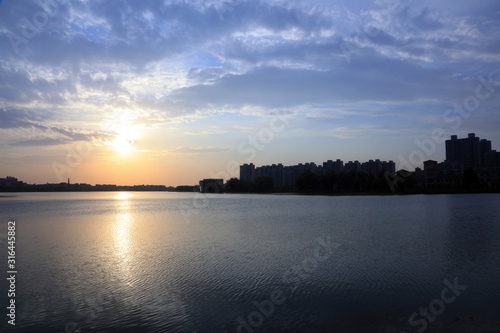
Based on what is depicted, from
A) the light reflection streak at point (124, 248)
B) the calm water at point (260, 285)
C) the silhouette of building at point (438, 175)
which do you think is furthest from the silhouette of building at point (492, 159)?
the light reflection streak at point (124, 248)

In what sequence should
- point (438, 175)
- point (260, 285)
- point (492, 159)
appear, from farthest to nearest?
point (492, 159), point (438, 175), point (260, 285)

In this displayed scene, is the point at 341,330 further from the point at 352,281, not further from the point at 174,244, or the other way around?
the point at 174,244

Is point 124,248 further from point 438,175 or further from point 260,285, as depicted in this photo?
point 438,175

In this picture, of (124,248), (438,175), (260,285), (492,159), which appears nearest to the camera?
(260,285)

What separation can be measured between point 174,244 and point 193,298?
32.2 ft

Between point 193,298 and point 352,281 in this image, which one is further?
point 352,281

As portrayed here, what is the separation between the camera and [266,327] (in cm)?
791

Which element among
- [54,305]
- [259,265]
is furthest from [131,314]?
[259,265]

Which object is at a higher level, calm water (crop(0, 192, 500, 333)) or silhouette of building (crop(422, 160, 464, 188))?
silhouette of building (crop(422, 160, 464, 188))

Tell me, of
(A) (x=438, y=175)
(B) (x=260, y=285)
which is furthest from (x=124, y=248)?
(A) (x=438, y=175)

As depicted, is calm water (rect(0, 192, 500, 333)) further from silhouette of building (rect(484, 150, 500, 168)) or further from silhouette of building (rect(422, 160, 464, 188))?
silhouette of building (rect(484, 150, 500, 168))

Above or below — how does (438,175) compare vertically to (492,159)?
below

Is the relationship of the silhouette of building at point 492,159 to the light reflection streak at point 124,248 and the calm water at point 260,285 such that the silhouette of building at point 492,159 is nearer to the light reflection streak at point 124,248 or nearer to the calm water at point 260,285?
the calm water at point 260,285

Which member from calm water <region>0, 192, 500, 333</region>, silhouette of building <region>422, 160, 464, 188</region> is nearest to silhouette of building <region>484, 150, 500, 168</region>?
silhouette of building <region>422, 160, 464, 188</region>
